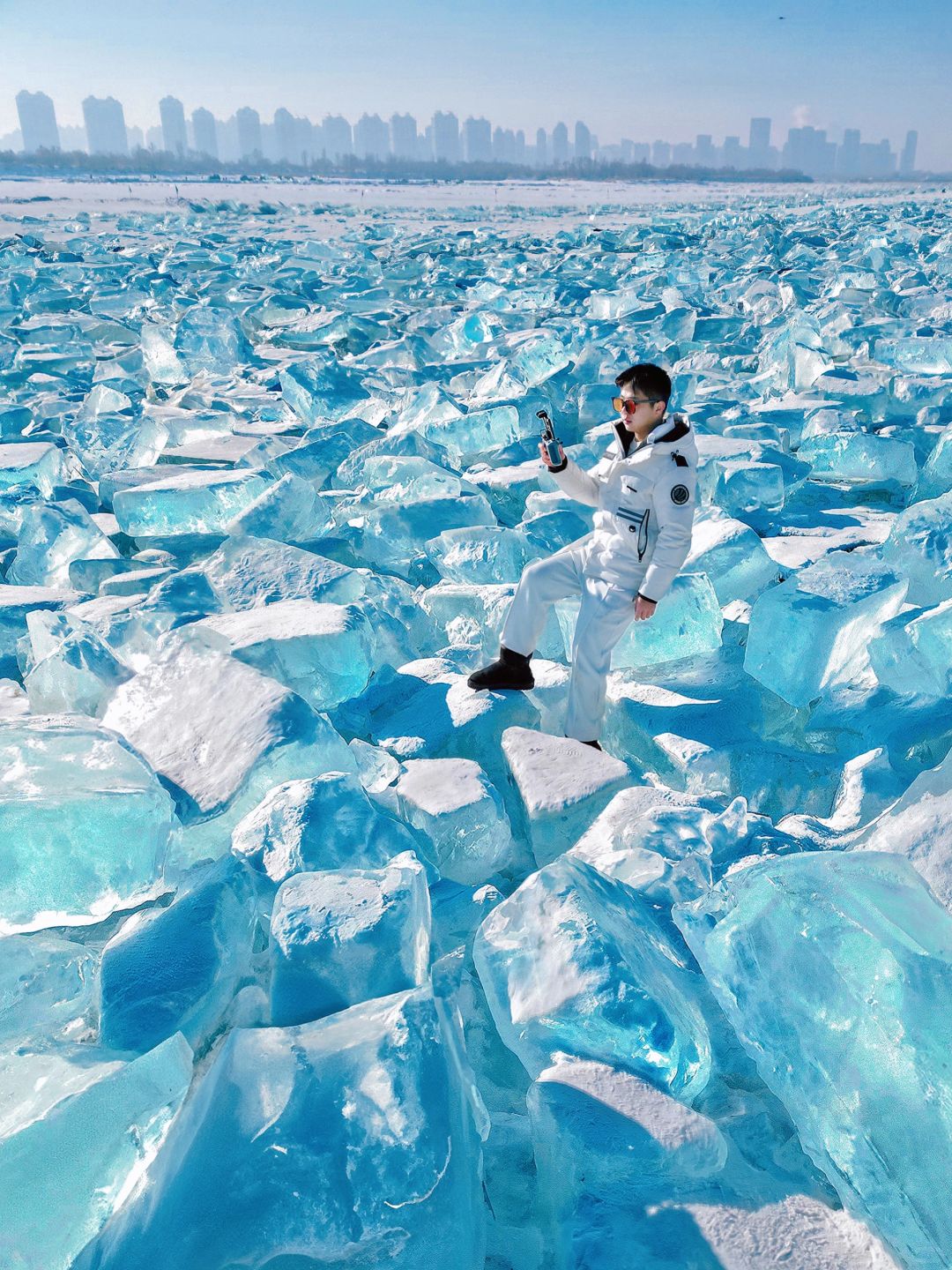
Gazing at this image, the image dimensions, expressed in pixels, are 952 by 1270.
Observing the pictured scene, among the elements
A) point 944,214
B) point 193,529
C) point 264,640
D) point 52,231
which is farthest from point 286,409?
point 944,214

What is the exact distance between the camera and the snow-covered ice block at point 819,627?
96.2 inches

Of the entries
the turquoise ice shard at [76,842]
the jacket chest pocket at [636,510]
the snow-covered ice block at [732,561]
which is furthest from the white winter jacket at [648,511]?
the turquoise ice shard at [76,842]

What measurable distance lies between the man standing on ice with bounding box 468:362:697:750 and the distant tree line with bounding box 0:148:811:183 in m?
38.1

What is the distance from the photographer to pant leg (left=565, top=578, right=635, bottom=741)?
2.42m

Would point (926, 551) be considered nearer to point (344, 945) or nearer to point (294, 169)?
point (344, 945)

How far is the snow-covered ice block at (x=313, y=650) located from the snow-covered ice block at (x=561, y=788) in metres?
0.60

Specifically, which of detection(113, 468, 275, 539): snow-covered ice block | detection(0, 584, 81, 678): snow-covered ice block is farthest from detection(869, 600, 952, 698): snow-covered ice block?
detection(113, 468, 275, 539): snow-covered ice block

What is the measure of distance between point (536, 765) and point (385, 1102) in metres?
1.04

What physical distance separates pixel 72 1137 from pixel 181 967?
0.35m

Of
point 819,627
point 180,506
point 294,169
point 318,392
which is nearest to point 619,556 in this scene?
point 819,627

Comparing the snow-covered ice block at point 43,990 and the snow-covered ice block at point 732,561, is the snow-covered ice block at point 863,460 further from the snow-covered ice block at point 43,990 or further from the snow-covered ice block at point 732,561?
the snow-covered ice block at point 43,990

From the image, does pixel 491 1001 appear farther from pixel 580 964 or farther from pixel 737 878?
pixel 737 878

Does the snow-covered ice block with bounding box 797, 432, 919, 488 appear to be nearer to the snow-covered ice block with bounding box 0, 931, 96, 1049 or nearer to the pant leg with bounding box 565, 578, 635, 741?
the pant leg with bounding box 565, 578, 635, 741

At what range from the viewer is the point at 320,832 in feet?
5.74
